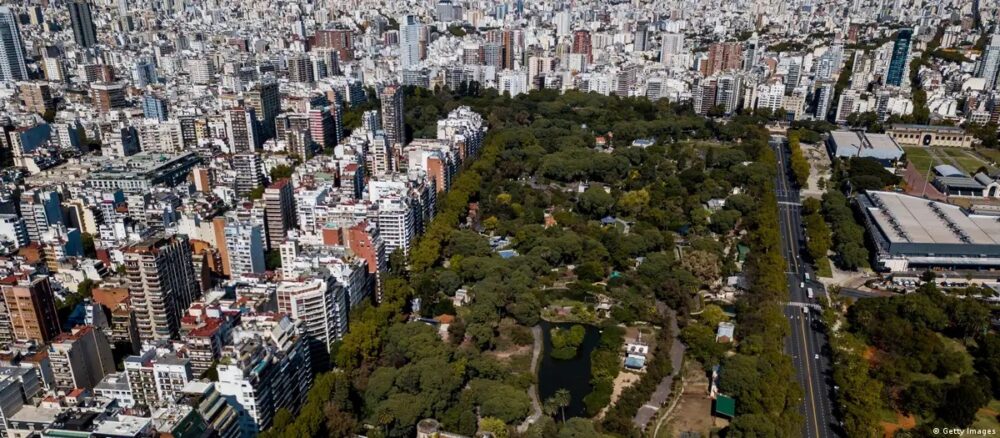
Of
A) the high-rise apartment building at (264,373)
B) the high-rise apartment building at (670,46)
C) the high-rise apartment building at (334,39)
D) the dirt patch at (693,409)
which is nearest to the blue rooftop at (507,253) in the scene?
the dirt patch at (693,409)

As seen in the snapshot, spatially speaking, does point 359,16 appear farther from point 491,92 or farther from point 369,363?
point 369,363

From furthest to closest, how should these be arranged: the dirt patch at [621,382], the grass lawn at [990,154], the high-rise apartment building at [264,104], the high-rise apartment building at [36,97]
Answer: the high-rise apartment building at [36,97]
the high-rise apartment building at [264,104]
the grass lawn at [990,154]
the dirt patch at [621,382]

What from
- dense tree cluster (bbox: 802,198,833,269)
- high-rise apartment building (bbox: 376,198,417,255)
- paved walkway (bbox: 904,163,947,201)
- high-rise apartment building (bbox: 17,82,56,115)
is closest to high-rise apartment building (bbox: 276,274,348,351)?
high-rise apartment building (bbox: 376,198,417,255)

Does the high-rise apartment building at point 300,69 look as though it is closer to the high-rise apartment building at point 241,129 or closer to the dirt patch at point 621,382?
the high-rise apartment building at point 241,129

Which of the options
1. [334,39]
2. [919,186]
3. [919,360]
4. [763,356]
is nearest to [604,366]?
[763,356]


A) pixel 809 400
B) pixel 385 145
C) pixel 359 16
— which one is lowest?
pixel 809 400

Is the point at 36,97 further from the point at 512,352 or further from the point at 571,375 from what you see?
A: the point at 571,375

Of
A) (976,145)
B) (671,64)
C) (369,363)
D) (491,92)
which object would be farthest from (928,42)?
(369,363)
